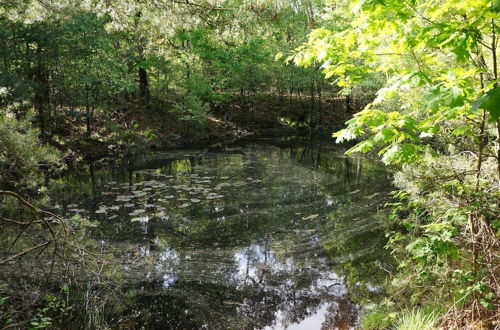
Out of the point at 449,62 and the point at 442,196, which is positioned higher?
the point at 449,62

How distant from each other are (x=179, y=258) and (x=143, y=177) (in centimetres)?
594

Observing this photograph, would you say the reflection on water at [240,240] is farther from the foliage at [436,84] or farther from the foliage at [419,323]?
the foliage at [436,84]

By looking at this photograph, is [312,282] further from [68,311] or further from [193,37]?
[193,37]

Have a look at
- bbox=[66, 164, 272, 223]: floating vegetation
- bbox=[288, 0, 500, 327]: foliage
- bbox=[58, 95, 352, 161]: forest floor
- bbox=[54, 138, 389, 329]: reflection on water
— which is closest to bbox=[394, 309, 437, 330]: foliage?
bbox=[288, 0, 500, 327]: foliage

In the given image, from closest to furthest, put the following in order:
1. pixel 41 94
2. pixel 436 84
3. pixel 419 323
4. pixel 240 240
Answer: pixel 436 84, pixel 419 323, pixel 240 240, pixel 41 94

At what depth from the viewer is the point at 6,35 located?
1123cm

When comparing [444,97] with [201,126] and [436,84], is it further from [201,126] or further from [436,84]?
[201,126]

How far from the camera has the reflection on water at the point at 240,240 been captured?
4527mm

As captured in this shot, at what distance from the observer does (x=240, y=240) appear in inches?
260

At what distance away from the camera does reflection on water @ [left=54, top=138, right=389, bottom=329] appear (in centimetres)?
453

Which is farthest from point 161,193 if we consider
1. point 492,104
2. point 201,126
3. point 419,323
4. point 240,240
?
point 201,126

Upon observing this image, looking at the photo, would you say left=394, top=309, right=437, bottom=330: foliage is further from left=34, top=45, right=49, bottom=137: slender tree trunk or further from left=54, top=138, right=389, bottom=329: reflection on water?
left=34, top=45, right=49, bottom=137: slender tree trunk

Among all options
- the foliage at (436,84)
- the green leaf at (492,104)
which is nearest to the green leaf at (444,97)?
the foliage at (436,84)

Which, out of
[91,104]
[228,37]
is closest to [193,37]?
[91,104]
